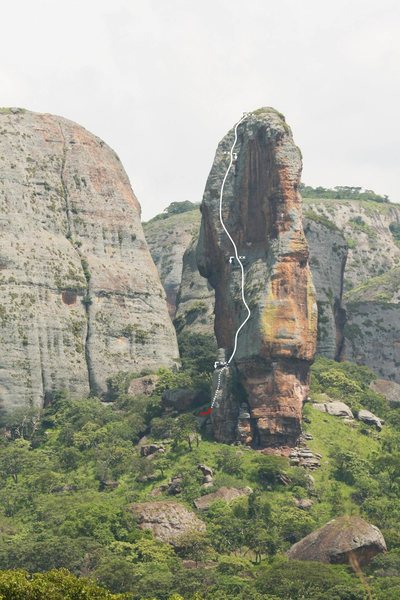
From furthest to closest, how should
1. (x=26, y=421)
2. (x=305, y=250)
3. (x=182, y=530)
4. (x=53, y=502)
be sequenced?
(x=26, y=421), (x=305, y=250), (x=53, y=502), (x=182, y=530)

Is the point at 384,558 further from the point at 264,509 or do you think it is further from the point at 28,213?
the point at 28,213

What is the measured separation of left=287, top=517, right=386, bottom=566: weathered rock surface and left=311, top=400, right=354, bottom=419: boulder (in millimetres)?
26381

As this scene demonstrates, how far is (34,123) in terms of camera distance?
140875 millimetres

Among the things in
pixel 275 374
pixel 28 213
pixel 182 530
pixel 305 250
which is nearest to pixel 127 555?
pixel 182 530

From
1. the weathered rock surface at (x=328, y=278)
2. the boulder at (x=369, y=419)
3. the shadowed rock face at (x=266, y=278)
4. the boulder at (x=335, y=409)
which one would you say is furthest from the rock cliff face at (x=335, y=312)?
the shadowed rock face at (x=266, y=278)

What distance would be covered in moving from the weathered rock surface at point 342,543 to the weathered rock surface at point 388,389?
40590 millimetres

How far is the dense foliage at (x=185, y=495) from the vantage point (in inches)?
3529

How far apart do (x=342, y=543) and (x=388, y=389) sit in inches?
1821

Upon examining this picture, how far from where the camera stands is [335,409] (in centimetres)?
12200

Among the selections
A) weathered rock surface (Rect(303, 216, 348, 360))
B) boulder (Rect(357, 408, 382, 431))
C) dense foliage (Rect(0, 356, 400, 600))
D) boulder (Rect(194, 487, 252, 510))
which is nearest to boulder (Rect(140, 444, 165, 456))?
dense foliage (Rect(0, 356, 400, 600))

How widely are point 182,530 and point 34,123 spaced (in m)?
52.2

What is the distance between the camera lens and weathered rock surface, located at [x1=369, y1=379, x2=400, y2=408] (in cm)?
13625

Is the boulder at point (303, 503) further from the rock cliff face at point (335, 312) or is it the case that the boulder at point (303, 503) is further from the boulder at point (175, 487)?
the rock cliff face at point (335, 312)

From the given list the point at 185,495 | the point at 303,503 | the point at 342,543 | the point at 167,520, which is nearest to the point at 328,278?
the point at 303,503
